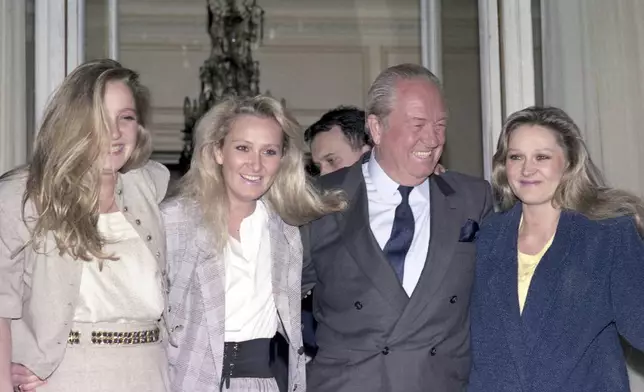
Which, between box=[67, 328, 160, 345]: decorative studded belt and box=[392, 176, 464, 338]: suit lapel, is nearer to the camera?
box=[67, 328, 160, 345]: decorative studded belt

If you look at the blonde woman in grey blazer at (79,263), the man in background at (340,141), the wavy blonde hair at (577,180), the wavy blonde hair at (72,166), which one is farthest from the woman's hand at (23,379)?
the man in background at (340,141)

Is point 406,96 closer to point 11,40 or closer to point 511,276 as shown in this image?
point 511,276

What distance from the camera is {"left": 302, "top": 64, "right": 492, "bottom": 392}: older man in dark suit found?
10.3 feet

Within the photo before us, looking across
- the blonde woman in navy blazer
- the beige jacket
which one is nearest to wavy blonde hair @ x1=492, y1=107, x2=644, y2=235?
the blonde woman in navy blazer

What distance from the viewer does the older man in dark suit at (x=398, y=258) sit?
10.3 feet

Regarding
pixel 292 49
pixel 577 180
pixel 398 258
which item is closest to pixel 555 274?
pixel 577 180

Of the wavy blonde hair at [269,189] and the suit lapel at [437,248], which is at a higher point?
the wavy blonde hair at [269,189]

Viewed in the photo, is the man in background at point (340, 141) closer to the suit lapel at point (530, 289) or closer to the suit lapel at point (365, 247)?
the suit lapel at point (365, 247)

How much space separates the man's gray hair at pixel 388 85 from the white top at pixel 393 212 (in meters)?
0.15

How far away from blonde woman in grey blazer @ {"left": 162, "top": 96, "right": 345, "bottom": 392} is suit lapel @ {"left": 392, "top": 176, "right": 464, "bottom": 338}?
296 millimetres

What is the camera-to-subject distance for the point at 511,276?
309cm

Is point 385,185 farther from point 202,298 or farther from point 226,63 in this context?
point 226,63

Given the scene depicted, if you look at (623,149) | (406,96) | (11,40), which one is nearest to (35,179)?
(406,96)

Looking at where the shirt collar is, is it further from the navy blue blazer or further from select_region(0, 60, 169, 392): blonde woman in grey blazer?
select_region(0, 60, 169, 392): blonde woman in grey blazer
